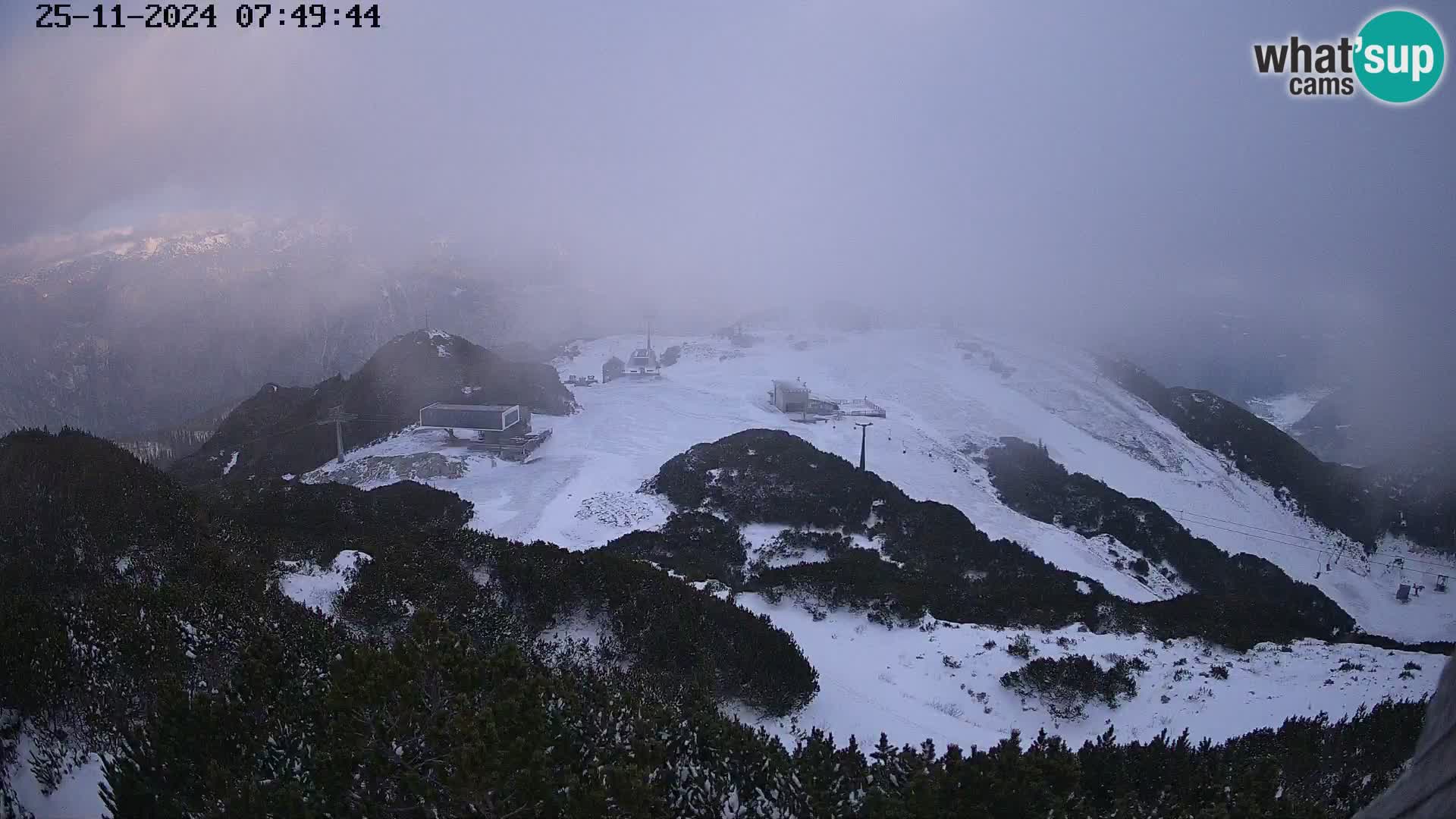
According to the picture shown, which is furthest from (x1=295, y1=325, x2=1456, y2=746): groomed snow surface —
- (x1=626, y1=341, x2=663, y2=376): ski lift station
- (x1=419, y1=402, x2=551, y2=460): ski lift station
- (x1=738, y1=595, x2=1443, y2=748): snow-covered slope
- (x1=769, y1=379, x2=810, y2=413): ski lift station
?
(x1=626, y1=341, x2=663, y2=376): ski lift station

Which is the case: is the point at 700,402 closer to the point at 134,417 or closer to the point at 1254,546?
the point at 1254,546

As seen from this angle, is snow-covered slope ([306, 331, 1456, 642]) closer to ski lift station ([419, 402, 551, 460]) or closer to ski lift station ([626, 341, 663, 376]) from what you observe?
ski lift station ([419, 402, 551, 460])

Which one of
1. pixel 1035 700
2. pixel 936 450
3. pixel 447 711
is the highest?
pixel 447 711

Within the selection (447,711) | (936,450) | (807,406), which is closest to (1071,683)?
(447,711)

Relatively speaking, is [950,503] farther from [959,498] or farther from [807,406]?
[807,406]

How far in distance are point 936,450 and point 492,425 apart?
29258 mm

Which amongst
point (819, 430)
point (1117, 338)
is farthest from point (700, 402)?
point (1117, 338)

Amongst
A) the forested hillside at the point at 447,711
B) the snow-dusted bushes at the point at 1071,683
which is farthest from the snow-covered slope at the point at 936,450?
the snow-dusted bushes at the point at 1071,683

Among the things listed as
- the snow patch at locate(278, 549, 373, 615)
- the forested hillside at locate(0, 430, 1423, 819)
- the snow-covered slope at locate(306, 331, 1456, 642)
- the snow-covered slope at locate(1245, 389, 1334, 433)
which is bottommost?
the snow-covered slope at locate(1245, 389, 1334, 433)

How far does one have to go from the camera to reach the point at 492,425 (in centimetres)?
3500

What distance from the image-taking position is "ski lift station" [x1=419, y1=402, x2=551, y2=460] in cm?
3397

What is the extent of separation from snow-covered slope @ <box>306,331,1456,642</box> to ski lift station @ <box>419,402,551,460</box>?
92 centimetres

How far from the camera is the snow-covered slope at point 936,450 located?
28.3m

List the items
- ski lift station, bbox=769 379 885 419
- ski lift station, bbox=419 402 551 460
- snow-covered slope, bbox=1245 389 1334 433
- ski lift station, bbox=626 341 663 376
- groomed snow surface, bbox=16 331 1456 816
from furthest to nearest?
snow-covered slope, bbox=1245 389 1334 433 → ski lift station, bbox=626 341 663 376 → ski lift station, bbox=769 379 885 419 → ski lift station, bbox=419 402 551 460 → groomed snow surface, bbox=16 331 1456 816
